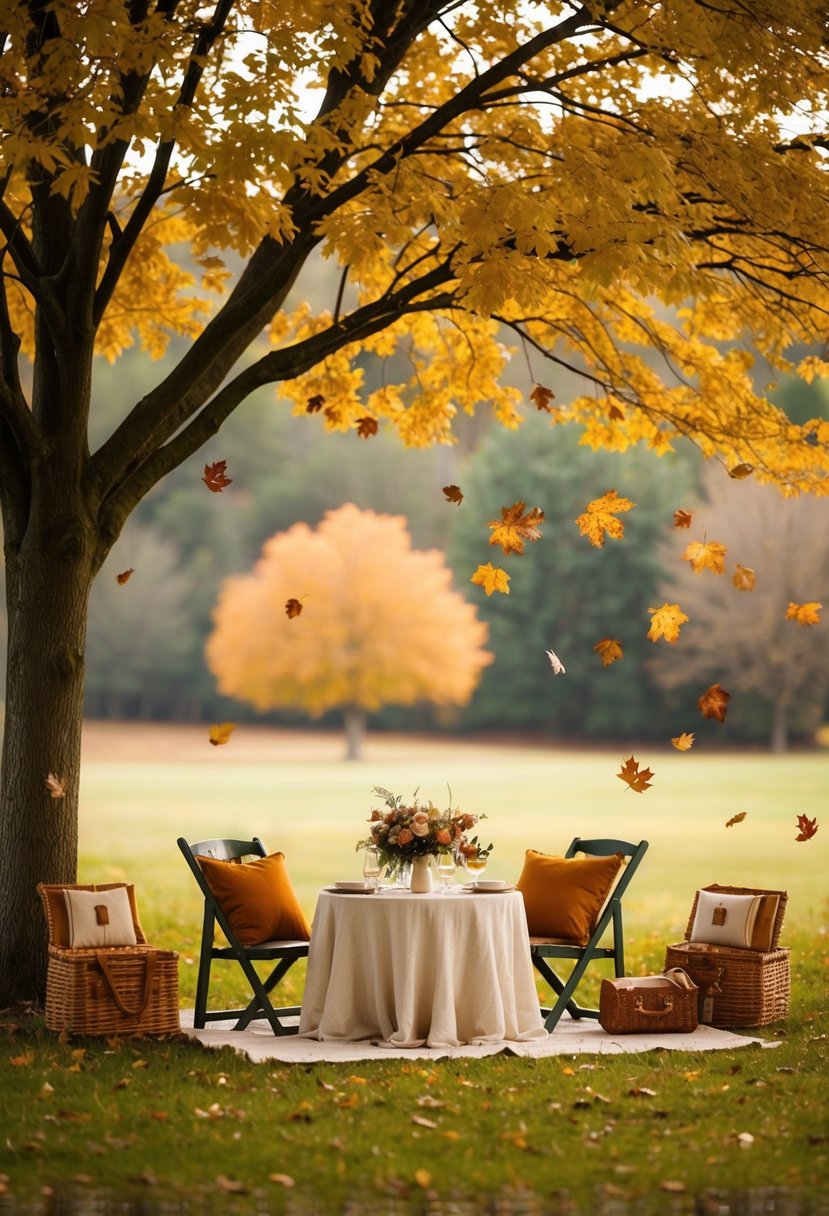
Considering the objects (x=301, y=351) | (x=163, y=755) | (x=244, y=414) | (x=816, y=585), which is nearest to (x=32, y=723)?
(x=301, y=351)

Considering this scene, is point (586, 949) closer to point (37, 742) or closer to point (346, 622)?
point (37, 742)

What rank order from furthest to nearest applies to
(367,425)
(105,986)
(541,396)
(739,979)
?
(367,425) → (541,396) → (739,979) → (105,986)

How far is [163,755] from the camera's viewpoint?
44.0 m

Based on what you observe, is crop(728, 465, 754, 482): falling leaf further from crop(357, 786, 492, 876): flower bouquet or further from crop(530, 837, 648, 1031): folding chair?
crop(357, 786, 492, 876): flower bouquet

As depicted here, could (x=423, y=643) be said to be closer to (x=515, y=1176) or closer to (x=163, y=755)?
(x=163, y=755)

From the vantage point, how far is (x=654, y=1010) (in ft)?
23.4

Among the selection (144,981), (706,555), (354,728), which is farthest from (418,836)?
(354,728)

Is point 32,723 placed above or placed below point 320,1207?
above

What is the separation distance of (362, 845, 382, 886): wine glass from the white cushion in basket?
3.85 ft

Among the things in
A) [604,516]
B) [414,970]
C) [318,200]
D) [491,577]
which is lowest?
[414,970]

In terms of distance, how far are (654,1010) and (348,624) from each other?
35782 millimetres

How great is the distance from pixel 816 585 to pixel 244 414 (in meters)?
20.9

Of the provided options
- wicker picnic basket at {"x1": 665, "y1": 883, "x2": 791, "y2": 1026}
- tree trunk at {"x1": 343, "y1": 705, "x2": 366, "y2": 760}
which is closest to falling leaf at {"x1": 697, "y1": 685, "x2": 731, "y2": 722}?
wicker picnic basket at {"x1": 665, "y1": 883, "x2": 791, "y2": 1026}

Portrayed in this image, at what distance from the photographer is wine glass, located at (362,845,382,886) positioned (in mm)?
7039
